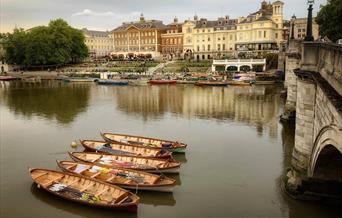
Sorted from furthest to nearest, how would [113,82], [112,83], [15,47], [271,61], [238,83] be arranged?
[15,47] → [112,83] → [113,82] → [271,61] → [238,83]

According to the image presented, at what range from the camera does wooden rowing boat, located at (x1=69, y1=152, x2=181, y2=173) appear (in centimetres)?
2347

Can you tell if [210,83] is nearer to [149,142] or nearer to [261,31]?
[261,31]

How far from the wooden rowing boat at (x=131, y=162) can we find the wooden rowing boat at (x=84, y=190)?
297 centimetres

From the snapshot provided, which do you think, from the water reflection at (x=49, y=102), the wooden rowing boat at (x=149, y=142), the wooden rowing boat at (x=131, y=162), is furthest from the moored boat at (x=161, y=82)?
the wooden rowing boat at (x=131, y=162)

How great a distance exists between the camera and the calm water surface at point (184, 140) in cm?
1947

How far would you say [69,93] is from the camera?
6700 centimetres

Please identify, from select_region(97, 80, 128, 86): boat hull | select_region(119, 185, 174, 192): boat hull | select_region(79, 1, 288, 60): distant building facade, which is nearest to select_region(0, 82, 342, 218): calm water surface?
select_region(119, 185, 174, 192): boat hull

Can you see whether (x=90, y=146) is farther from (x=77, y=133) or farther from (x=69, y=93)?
(x=69, y=93)

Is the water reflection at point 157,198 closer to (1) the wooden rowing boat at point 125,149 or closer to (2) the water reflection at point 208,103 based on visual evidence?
(1) the wooden rowing boat at point 125,149

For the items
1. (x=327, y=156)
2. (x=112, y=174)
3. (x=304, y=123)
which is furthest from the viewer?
(x=112, y=174)

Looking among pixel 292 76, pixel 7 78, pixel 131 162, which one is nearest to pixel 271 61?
pixel 292 76

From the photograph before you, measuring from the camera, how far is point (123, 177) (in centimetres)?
2183

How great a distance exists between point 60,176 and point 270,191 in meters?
12.2

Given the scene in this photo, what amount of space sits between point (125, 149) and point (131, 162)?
341 centimetres
